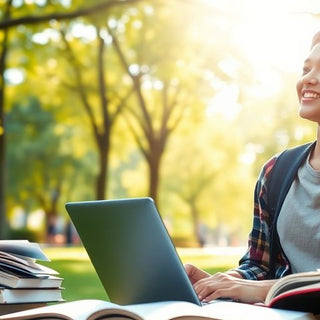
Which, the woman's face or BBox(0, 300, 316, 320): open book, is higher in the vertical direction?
the woman's face

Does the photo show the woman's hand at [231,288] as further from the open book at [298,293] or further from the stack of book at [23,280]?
the stack of book at [23,280]

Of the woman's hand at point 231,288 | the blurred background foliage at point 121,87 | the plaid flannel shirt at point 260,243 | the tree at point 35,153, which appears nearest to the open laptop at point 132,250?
the woman's hand at point 231,288

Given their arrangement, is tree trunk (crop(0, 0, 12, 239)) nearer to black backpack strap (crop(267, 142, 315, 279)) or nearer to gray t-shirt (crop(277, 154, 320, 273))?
black backpack strap (crop(267, 142, 315, 279))

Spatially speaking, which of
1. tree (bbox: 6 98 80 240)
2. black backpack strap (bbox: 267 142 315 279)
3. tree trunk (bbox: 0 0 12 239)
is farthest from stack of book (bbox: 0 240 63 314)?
tree (bbox: 6 98 80 240)

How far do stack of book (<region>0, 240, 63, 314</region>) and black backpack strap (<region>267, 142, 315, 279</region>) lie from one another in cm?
80

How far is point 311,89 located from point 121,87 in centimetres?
1936

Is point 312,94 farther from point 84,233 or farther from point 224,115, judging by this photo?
point 224,115

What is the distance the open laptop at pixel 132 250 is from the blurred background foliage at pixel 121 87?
18.8ft

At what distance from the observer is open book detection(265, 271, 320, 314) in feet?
8.17

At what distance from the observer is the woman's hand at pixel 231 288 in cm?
296

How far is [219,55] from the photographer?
727 inches

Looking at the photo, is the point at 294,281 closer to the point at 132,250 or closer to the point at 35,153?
the point at 132,250

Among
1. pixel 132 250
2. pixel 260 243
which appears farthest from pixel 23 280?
pixel 260 243

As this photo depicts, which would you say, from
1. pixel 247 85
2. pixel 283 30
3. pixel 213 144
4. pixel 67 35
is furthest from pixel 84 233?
pixel 213 144
